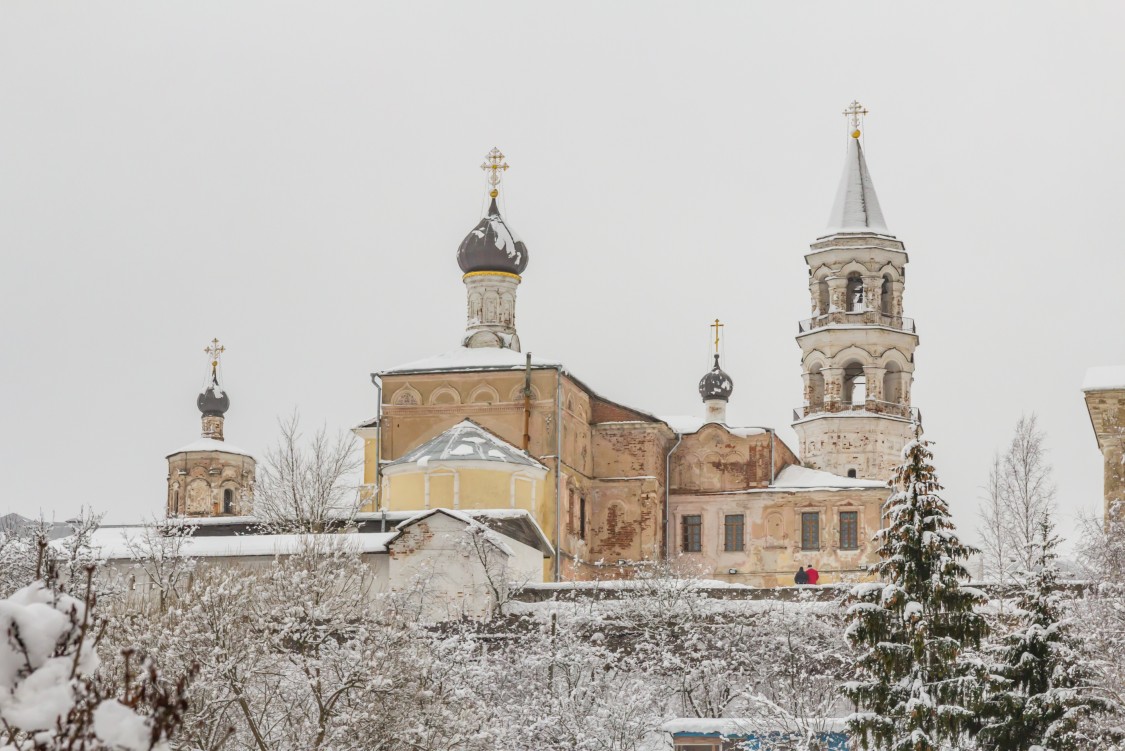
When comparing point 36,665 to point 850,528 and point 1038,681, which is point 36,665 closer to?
point 1038,681

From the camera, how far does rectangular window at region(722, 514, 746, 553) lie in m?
35.3

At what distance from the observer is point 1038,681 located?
53.3 ft

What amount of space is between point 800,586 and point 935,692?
882cm

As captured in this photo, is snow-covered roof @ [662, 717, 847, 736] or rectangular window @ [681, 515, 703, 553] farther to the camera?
rectangular window @ [681, 515, 703, 553]

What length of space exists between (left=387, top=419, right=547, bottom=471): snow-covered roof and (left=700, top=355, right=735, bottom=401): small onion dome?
27.8 ft

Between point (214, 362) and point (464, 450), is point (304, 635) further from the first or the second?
point (214, 362)

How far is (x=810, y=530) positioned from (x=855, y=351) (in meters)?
3.97

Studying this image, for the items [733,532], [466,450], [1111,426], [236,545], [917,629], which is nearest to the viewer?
[917,629]

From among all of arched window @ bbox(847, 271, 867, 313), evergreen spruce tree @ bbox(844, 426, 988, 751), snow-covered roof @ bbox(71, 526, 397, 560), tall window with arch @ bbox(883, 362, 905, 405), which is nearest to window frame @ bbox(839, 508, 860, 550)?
tall window with arch @ bbox(883, 362, 905, 405)

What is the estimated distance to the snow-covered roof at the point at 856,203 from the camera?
37.8m

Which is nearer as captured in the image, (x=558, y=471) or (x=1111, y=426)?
(x=1111, y=426)

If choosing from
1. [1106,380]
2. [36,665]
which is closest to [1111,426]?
[1106,380]

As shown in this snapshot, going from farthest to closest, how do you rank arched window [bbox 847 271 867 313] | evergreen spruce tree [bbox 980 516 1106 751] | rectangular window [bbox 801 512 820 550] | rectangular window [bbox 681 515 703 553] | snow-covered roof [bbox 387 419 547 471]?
arched window [bbox 847 271 867 313], rectangular window [bbox 681 515 703 553], rectangular window [bbox 801 512 820 550], snow-covered roof [bbox 387 419 547 471], evergreen spruce tree [bbox 980 516 1106 751]

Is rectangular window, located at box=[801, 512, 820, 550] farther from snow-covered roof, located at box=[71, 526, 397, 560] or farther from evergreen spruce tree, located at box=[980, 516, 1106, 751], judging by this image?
evergreen spruce tree, located at box=[980, 516, 1106, 751]
